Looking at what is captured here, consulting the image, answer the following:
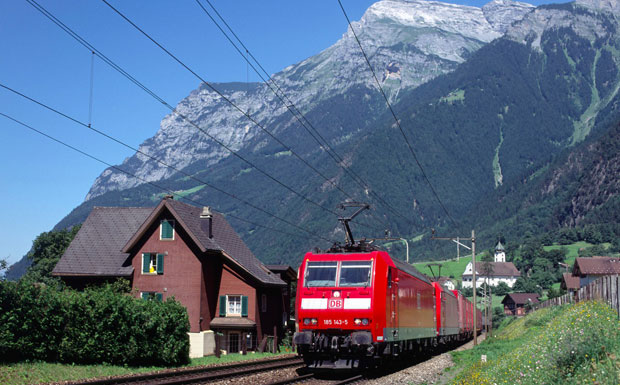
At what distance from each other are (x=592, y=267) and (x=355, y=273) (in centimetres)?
13354

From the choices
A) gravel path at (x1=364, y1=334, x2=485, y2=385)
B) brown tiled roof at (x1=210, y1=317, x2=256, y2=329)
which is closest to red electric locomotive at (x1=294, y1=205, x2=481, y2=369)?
gravel path at (x1=364, y1=334, x2=485, y2=385)

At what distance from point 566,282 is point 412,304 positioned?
13247cm

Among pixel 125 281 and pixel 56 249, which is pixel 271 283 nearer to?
pixel 125 281

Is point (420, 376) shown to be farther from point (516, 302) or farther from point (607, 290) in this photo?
point (516, 302)

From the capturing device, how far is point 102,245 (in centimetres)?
5431

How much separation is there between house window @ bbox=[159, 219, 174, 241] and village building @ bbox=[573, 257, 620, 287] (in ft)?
372

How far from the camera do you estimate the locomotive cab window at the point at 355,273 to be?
25750 millimetres

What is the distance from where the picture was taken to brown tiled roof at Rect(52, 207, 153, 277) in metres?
51.7

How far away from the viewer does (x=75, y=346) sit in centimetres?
2983

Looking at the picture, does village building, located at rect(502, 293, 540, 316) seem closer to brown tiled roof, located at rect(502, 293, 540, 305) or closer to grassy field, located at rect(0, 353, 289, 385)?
brown tiled roof, located at rect(502, 293, 540, 305)

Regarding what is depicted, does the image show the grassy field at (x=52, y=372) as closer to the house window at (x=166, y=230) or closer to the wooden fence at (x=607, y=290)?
the wooden fence at (x=607, y=290)

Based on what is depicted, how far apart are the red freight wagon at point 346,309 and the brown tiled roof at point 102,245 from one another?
1133 inches

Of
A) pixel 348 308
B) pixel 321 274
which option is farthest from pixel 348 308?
pixel 321 274

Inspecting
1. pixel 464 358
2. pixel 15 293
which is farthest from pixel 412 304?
pixel 15 293
